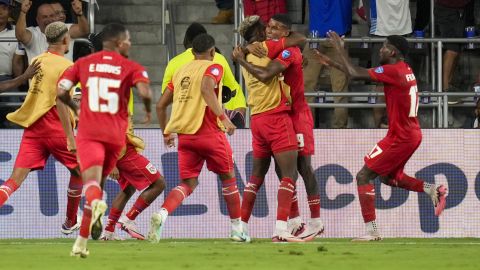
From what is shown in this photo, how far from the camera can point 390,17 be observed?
64.5 feet

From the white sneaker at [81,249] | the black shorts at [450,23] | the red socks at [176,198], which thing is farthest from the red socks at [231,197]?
the black shorts at [450,23]

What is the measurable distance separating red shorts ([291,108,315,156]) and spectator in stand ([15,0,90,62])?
436cm

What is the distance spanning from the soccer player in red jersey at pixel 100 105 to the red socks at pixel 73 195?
3.51 metres

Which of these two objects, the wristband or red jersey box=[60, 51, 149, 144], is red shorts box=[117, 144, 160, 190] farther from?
red jersey box=[60, 51, 149, 144]

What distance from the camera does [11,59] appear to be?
19.2m

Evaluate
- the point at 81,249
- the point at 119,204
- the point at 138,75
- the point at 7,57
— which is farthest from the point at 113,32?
the point at 7,57

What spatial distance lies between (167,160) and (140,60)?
3300 mm

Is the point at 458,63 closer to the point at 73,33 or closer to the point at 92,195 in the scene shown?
the point at 73,33

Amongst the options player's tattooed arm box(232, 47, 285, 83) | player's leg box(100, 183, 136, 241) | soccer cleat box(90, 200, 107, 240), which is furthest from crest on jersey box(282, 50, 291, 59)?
soccer cleat box(90, 200, 107, 240)

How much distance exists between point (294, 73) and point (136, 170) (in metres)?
2.20

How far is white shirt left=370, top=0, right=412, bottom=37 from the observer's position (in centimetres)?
1962

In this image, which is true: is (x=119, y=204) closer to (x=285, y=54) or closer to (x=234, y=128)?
(x=234, y=128)

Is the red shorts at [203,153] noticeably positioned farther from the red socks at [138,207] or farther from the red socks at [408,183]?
the red socks at [408,183]

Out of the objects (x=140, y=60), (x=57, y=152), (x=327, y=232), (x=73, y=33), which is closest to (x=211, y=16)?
(x=140, y=60)
